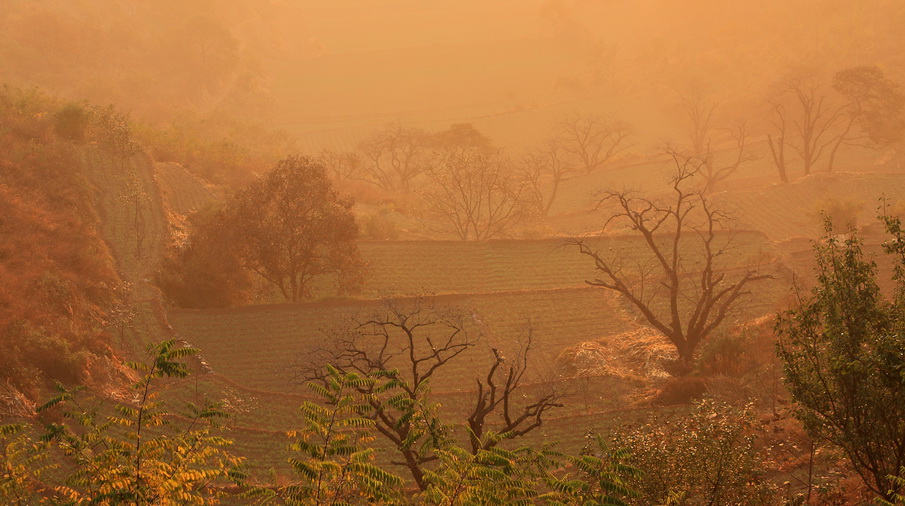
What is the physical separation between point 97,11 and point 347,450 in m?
131

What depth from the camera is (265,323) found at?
44375 millimetres

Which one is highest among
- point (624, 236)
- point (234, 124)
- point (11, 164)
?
point (234, 124)

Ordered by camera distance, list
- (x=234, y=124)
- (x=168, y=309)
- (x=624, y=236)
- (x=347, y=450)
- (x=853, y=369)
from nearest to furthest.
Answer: (x=347, y=450), (x=853, y=369), (x=168, y=309), (x=624, y=236), (x=234, y=124)

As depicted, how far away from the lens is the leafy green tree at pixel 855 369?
56.3 feet

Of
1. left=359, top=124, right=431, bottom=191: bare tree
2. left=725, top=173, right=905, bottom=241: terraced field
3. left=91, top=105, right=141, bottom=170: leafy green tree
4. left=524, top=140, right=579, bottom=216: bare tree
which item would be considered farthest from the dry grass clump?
left=359, top=124, right=431, bottom=191: bare tree

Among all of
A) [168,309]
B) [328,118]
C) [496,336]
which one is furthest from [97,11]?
[496,336]

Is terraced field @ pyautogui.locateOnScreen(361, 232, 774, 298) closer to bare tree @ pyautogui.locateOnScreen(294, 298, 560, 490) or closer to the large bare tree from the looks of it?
bare tree @ pyautogui.locateOnScreen(294, 298, 560, 490)

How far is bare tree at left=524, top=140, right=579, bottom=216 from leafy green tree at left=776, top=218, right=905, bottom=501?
194 ft

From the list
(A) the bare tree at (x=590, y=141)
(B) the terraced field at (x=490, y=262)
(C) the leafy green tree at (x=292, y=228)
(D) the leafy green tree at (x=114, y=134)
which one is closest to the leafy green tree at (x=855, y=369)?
(B) the terraced field at (x=490, y=262)

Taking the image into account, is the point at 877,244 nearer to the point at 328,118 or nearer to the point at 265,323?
the point at 265,323

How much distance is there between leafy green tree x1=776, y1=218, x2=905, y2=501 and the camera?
676 inches

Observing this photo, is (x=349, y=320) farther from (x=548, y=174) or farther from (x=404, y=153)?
(x=548, y=174)

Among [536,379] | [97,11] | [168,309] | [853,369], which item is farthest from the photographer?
[97,11]

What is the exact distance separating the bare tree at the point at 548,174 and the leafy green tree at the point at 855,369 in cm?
5909
